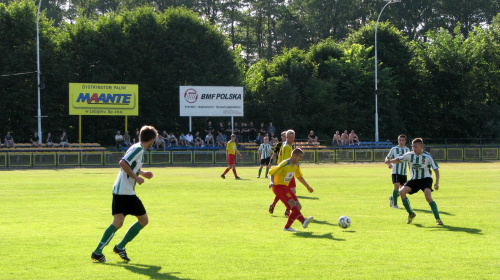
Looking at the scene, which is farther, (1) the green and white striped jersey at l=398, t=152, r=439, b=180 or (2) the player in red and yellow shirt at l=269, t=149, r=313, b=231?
(1) the green and white striped jersey at l=398, t=152, r=439, b=180

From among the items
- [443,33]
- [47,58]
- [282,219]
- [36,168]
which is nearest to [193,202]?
[282,219]

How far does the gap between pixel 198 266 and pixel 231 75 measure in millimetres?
45357

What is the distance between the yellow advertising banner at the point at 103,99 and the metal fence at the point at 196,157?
571 centimetres

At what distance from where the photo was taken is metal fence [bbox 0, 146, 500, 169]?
39.5 m

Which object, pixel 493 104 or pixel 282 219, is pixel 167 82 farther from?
pixel 282 219

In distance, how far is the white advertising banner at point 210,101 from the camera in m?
47.4

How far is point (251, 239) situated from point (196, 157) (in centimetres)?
3134

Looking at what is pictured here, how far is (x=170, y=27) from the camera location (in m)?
53.1

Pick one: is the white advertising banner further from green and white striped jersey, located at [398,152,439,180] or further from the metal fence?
green and white striped jersey, located at [398,152,439,180]

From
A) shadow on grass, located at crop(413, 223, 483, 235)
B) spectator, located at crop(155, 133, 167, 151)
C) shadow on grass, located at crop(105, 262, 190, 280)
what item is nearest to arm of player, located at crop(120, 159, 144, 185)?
shadow on grass, located at crop(105, 262, 190, 280)

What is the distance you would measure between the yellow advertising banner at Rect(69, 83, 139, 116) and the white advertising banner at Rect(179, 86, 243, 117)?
3.63 metres

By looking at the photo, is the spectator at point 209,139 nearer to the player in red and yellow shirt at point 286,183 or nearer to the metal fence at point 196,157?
the metal fence at point 196,157

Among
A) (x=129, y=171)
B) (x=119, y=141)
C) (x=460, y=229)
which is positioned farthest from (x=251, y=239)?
(x=119, y=141)

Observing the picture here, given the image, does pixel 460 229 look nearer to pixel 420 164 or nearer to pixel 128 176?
pixel 420 164
